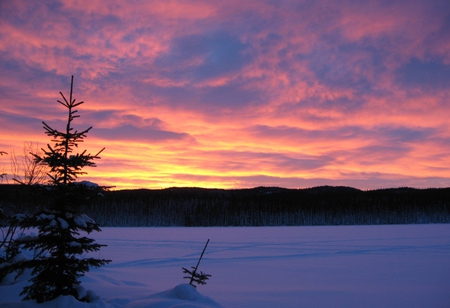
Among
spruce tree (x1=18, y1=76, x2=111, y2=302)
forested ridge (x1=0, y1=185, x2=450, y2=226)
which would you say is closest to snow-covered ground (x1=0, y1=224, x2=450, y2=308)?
spruce tree (x1=18, y1=76, x2=111, y2=302)

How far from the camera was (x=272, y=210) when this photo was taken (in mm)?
94688

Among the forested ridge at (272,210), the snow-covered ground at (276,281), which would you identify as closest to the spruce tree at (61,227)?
the snow-covered ground at (276,281)

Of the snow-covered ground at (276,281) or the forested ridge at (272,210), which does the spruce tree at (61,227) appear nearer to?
the snow-covered ground at (276,281)

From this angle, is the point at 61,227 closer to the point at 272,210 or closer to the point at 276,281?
the point at 276,281

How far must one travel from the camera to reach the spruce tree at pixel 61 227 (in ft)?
17.5

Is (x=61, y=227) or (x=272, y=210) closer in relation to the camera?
(x=61, y=227)

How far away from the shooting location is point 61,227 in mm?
5273

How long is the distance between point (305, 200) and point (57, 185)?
99.7 meters

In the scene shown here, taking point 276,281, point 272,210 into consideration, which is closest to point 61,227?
point 276,281

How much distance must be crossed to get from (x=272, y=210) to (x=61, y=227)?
3605 inches

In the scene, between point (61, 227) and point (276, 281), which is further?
point (276, 281)

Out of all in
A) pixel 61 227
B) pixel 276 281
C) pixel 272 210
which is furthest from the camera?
pixel 272 210

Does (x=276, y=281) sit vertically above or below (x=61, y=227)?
below

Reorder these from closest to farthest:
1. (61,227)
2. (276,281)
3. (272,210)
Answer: (61,227) < (276,281) < (272,210)
